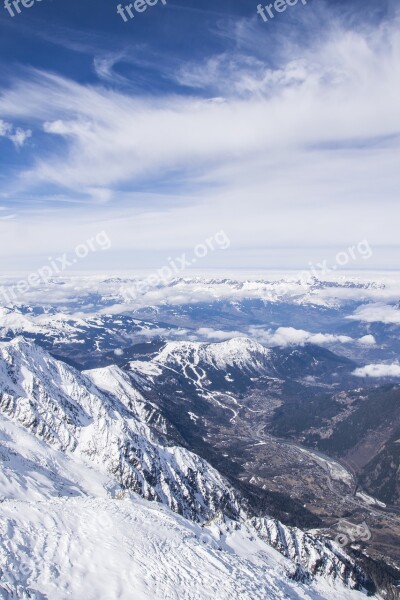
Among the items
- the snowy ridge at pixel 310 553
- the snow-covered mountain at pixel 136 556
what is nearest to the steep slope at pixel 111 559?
the snow-covered mountain at pixel 136 556

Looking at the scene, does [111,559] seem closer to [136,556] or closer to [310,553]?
[136,556]

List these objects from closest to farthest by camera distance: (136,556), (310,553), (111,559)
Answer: (111,559) < (136,556) < (310,553)

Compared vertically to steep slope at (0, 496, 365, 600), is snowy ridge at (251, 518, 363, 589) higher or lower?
lower

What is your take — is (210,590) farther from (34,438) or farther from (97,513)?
(34,438)

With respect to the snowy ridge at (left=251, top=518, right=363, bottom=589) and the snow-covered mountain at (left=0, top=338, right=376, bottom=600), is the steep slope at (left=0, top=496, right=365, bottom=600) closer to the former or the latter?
the snow-covered mountain at (left=0, top=338, right=376, bottom=600)

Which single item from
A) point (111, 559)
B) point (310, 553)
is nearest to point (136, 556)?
point (111, 559)

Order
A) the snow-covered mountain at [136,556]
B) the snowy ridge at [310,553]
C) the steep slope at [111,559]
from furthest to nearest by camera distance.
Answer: the snowy ridge at [310,553] → the snow-covered mountain at [136,556] → the steep slope at [111,559]

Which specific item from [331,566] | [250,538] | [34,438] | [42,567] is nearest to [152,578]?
[42,567]

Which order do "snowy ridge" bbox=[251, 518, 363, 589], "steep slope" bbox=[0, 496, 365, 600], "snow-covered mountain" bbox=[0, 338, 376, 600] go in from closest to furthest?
"steep slope" bbox=[0, 496, 365, 600] < "snow-covered mountain" bbox=[0, 338, 376, 600] < "snowy ridge" bbox=[251, 518, 363, 589]

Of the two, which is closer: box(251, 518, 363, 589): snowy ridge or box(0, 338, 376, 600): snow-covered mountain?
box(0, 338, 376, 600): snow-covered mountain

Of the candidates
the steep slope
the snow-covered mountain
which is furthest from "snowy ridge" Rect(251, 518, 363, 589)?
the steep slope

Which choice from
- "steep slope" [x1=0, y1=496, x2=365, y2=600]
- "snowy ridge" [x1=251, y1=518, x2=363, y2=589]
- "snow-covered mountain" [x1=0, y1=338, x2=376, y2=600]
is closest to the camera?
"steep slope" [x1=0, y1=496, x2=365, y2=600]

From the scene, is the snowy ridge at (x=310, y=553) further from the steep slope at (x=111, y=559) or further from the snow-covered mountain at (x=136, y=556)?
the steep slope at (x=111, y=559)
